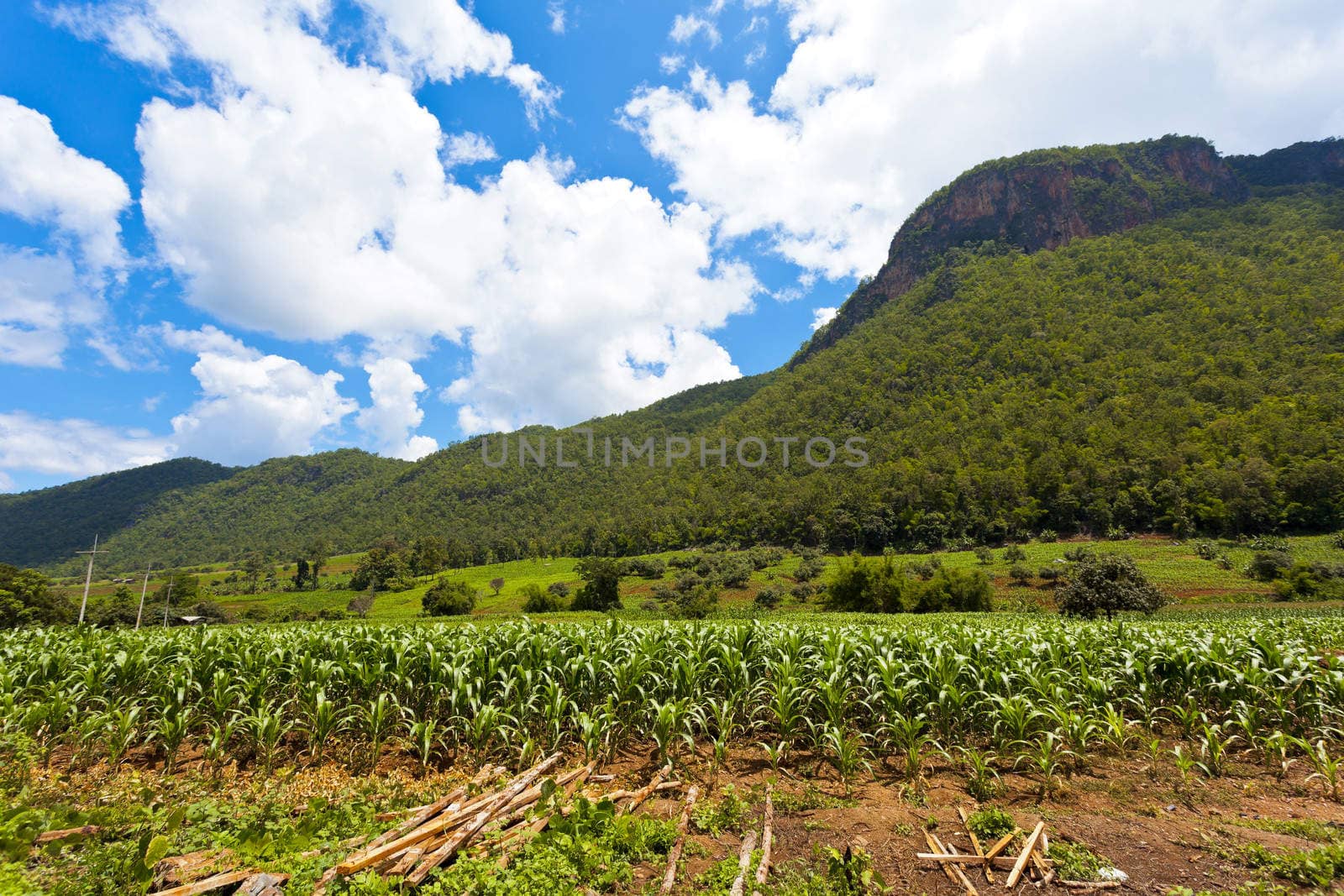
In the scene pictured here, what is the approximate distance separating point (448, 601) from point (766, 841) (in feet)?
155

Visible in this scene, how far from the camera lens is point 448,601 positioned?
45312mm

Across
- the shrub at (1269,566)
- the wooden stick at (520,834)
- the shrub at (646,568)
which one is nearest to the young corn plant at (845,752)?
the wooden stick at (520,834)

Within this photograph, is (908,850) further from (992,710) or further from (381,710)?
(381,710)

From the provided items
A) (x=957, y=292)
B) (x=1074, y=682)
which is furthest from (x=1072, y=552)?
(x=957, y=292)

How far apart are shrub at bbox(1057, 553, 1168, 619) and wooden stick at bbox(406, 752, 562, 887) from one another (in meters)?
34.7

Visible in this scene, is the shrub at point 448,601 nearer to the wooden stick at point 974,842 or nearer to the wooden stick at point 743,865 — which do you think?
the wooden stick at point 743,865

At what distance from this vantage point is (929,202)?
139 meters

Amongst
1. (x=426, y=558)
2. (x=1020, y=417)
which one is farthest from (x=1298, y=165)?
(x=426, y=558)

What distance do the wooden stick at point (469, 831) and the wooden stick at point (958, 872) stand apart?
3.35 metres

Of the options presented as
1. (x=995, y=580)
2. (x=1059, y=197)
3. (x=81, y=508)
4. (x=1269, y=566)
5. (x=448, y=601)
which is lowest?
(x=995, y=580)

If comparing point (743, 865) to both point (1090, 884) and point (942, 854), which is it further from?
point (1090, 884)

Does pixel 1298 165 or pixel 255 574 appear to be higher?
pixel 1298 165

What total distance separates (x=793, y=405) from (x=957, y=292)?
43.8m

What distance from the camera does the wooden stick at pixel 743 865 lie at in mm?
3234
